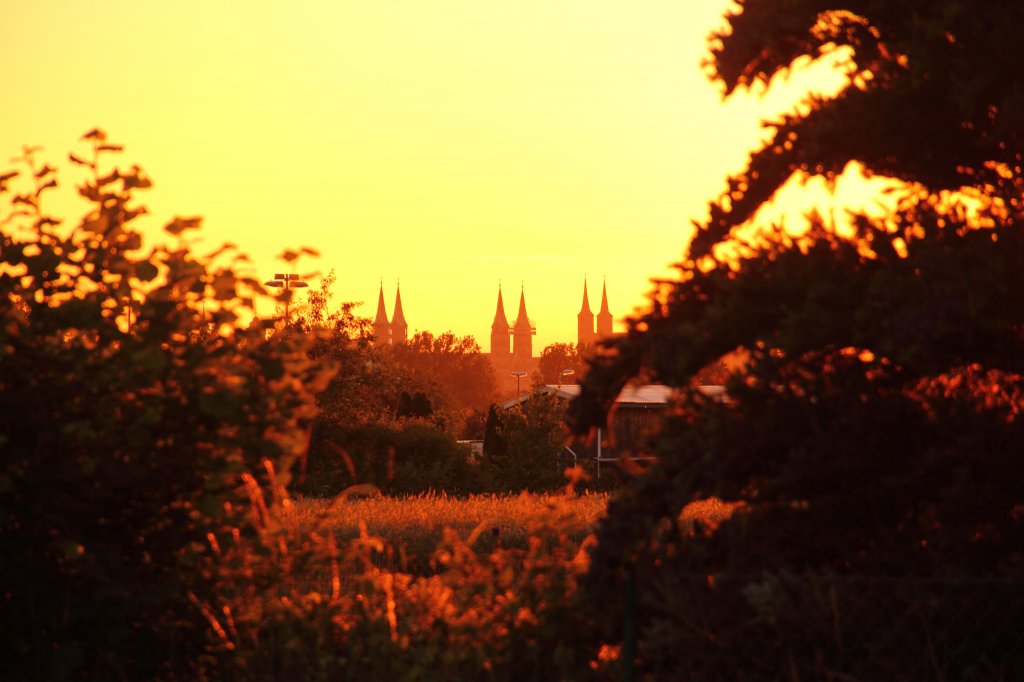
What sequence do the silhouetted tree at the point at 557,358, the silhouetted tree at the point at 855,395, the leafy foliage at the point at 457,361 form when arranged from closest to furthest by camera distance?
the silhouetted tree at the point at 855,395 → the leafy foliage at the point at 457,361 → the silhouetted tree at the point at 557,358

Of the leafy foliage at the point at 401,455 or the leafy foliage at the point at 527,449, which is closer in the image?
the leafy foliage at the point at 401,455

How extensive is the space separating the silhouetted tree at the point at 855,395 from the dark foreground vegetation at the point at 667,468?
0.8 inches

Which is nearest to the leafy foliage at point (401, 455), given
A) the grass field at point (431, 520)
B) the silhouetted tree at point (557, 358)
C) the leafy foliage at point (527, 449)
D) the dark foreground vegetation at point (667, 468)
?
the leafy foliage at point (527, 449)

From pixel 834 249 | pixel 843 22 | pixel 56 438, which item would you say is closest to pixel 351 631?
pixel 56 438

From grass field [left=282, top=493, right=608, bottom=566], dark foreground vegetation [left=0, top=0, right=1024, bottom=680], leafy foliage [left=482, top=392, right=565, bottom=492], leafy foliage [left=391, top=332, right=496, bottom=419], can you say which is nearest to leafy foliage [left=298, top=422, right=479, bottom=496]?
leafy foliage [left=482, top=392, right=565, bottom=492]

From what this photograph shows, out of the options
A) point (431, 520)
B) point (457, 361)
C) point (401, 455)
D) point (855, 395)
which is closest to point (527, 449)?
point (401, 455)

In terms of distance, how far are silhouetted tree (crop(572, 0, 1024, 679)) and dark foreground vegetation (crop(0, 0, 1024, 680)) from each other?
19 millimetres

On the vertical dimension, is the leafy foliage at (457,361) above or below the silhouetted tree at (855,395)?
above

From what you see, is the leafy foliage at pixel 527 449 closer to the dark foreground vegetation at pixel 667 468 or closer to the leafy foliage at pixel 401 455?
the leafy foliage at pixel 401 455

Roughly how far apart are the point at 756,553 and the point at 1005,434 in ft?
4.97

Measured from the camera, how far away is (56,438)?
6480 mm

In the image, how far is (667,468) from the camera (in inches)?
262

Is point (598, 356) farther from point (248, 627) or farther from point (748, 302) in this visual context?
point (248, 627)

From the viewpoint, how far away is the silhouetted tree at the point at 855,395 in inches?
243
